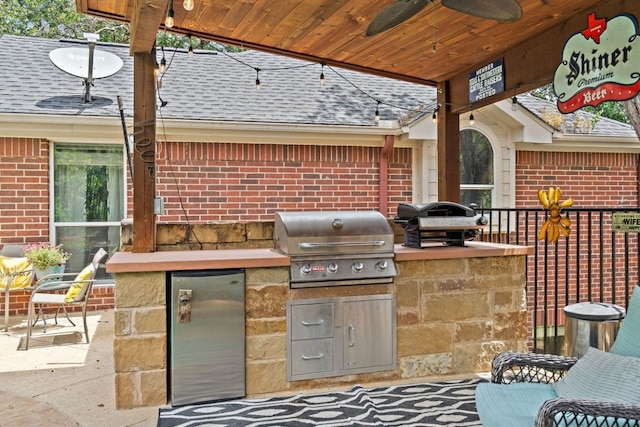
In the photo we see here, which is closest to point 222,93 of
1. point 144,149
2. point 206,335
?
point 144,149

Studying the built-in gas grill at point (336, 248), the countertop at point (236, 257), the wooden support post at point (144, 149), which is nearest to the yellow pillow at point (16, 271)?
the wooden support post at point (144, 149)

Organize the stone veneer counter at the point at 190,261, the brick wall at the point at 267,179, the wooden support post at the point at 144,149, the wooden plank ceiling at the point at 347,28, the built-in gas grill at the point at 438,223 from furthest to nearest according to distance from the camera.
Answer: the brick wall at the point at 267,179 < the built-in gas grill at the point at 438,223 < the wooden support post at the point at 144,149 < the wooden plank ceiling at the point at 347,28 < the stone veneer counter at the point at 190,261


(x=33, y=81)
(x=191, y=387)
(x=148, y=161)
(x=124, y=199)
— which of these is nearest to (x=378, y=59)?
(x=148, y=161)

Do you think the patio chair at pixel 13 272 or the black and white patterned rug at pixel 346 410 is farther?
the patio chair at pixel 13 272

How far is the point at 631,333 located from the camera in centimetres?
237

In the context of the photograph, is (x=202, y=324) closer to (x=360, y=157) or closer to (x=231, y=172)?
(x=231, y=172)

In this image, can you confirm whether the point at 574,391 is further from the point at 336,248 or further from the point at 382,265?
the point at 336,248

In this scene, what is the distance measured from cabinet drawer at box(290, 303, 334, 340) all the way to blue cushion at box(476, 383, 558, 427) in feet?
4.39

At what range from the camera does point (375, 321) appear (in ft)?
12.1

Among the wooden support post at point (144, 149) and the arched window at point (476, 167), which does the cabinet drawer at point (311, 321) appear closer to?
the wooden support post at point (144, 149)

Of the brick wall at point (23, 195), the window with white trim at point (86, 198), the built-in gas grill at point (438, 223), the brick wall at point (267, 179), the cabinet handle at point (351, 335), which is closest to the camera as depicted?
the cabinet handle at point (351, 335)

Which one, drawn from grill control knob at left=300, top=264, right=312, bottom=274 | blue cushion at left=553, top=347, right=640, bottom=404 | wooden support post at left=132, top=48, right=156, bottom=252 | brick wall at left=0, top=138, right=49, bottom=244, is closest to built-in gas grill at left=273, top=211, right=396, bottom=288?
grill control knob at left=300, top=264, right=312, bottom=274

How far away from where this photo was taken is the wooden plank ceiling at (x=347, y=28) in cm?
350

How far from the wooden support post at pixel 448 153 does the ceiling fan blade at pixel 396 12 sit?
2084 millimetres
